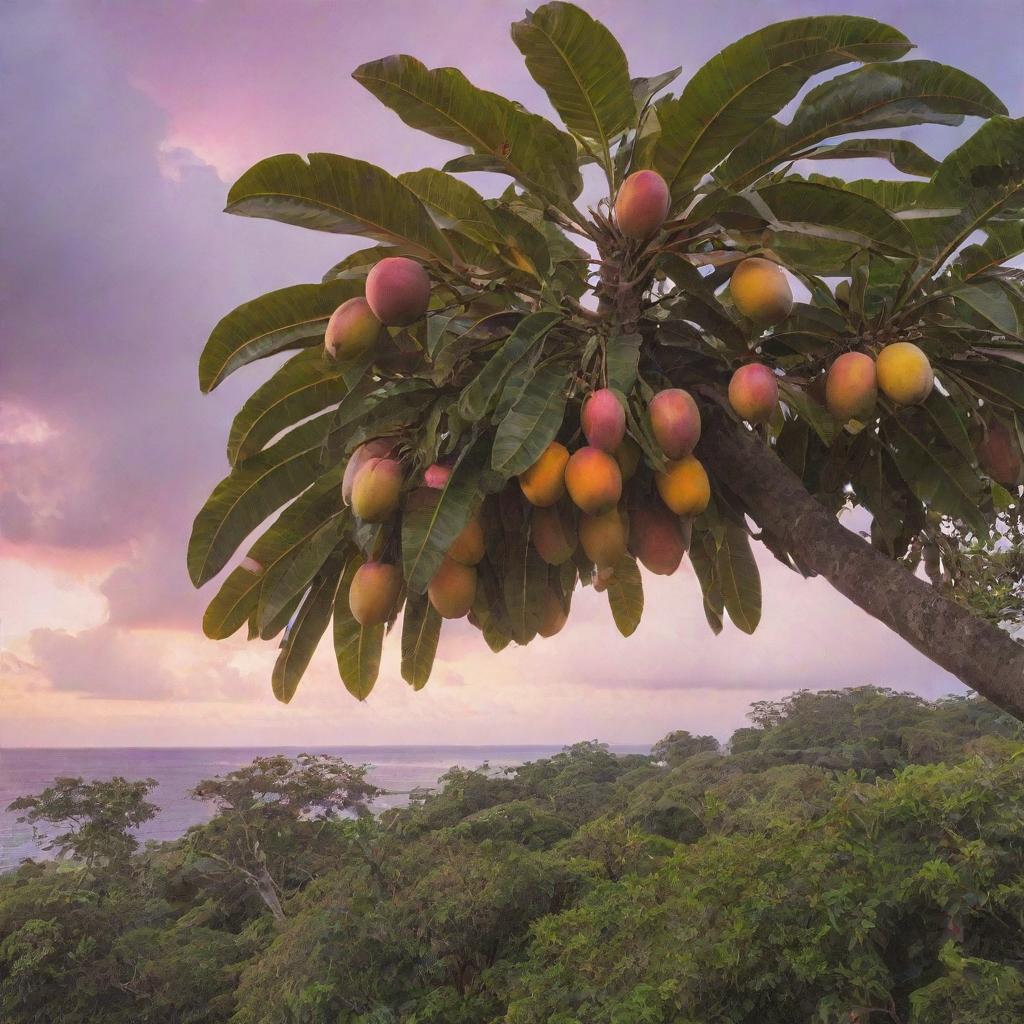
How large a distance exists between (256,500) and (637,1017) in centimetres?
549

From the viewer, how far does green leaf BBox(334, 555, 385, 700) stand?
212 centimetres

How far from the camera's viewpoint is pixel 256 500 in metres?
1.92

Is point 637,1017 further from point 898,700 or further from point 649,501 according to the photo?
point 898,700

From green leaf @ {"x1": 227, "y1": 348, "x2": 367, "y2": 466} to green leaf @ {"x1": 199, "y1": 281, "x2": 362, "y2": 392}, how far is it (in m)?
0.07

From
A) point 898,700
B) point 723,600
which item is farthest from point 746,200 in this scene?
point 898,700

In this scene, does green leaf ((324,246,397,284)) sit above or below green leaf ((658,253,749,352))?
above

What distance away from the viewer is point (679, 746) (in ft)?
68.3

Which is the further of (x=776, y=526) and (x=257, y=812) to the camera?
(x=257, y=812)

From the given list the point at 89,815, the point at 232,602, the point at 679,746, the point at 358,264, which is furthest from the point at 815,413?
the point at 679,746

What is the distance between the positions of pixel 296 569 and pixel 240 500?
0.18 meters

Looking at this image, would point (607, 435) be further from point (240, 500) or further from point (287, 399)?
point (240, 500)

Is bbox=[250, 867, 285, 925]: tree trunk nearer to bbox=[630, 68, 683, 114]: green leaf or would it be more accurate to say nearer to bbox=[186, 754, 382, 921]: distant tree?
bbox=[186, 754, 382, 921]: distant tree

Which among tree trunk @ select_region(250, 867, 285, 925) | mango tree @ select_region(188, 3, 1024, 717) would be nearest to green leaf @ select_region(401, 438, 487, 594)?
mango tree @ select_region(188, 3, 1024, 717)

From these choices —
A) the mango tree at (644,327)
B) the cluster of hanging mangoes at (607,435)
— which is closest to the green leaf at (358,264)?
the mango tree at (644,327)
